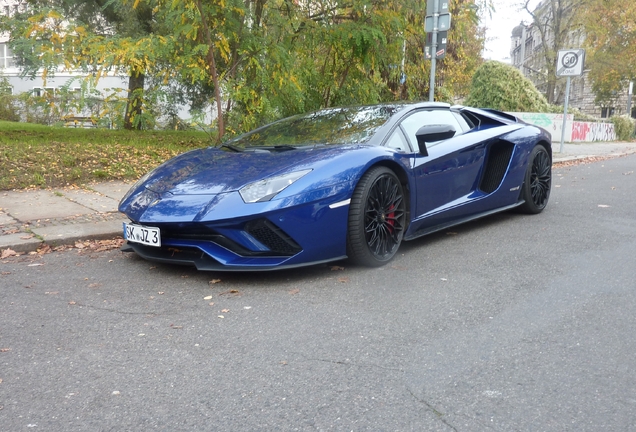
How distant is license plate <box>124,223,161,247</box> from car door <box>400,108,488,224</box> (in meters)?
1.90

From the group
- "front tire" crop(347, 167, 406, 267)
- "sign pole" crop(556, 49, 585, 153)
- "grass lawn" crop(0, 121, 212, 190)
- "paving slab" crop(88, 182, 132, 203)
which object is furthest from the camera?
"sign pole" crop(556, 49, 585, 153)

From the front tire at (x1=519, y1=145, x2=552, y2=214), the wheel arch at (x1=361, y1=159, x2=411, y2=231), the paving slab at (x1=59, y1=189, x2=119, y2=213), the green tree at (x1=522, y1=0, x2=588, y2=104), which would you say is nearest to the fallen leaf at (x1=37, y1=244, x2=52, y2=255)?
the paving slab at (x1=59, y1=189, x2=119, y2=213)

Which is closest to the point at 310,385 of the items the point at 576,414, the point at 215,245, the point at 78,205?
the point at 576,414

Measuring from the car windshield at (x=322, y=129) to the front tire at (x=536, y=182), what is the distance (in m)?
1.83

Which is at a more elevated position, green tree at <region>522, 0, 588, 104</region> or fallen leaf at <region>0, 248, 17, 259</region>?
green tree at <region>522, 0, 588, 104</region>

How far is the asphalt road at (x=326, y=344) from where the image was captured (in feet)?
7.45

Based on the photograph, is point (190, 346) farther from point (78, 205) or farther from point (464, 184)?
point (78, 205)

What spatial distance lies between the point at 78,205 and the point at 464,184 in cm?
385

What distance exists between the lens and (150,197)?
13.6 ft

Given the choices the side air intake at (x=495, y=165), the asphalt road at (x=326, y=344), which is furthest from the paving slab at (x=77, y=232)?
the side air intake at (x=495, y=165)

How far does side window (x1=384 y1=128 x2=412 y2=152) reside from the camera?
181 inches

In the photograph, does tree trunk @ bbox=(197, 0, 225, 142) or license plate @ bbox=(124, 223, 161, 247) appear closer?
license plate @ bbox=(124, 223, 161, 247)

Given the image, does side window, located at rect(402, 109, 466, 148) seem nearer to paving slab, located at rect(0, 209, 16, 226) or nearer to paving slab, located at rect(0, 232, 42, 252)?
paving slab, located at rect(0, 232, 42, 252)

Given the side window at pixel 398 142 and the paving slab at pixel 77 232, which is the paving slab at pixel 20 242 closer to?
the paving slab at pixel 77 232
